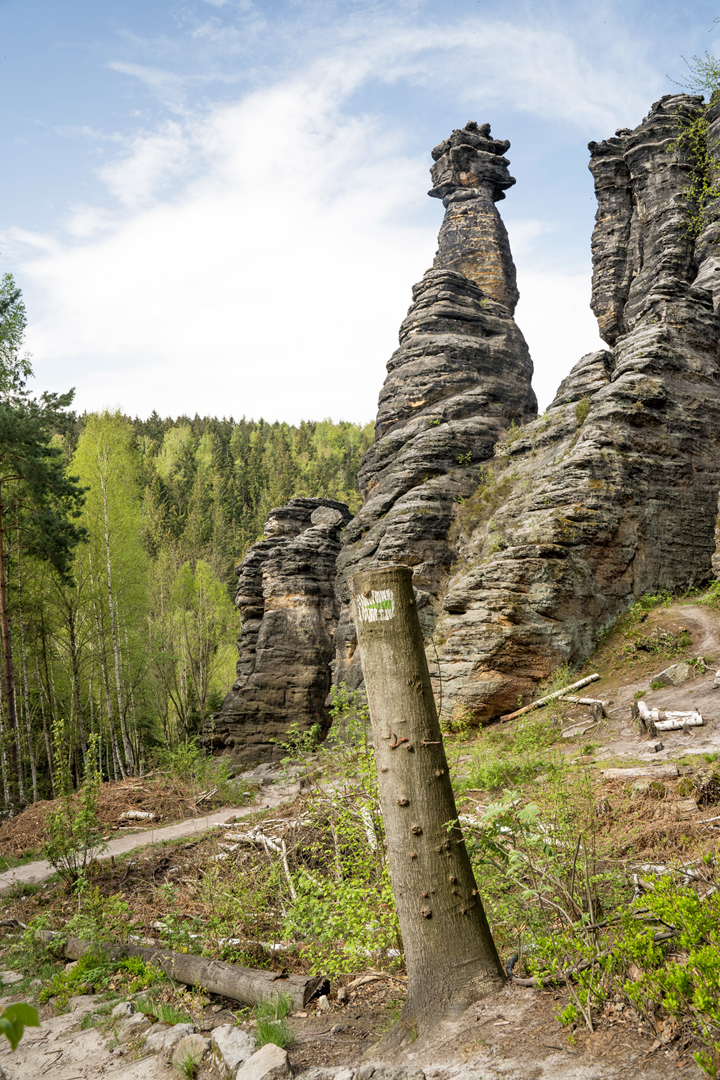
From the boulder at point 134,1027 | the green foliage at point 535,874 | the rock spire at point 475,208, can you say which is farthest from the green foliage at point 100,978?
the rock spire at point 475,208

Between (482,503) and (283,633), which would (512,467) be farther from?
(283,633)

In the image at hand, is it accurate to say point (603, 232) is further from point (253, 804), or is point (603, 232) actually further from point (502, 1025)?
point (502, 1025)

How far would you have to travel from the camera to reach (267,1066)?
3656 mm

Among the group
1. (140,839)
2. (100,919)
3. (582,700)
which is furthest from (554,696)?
(140,839)

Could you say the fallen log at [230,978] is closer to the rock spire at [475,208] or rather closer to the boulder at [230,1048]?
the boulder at [230,1048]

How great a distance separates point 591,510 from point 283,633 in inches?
604

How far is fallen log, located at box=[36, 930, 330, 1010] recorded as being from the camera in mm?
4766

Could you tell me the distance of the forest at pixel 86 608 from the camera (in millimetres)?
18422

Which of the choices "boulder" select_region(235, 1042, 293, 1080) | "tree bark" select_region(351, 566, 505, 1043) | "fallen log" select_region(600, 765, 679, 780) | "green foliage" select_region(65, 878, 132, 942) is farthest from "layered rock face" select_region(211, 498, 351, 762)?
"tree bark" select_region(351, 566, 505, 1043)

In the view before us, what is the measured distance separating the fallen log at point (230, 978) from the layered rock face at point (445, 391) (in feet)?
44.8

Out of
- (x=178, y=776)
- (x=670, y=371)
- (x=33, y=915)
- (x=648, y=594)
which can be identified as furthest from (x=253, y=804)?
(x=670, y=371)

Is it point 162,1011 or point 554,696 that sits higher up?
point 554,696

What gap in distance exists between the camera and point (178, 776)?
18.4 meters

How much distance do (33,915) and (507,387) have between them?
897 inches
